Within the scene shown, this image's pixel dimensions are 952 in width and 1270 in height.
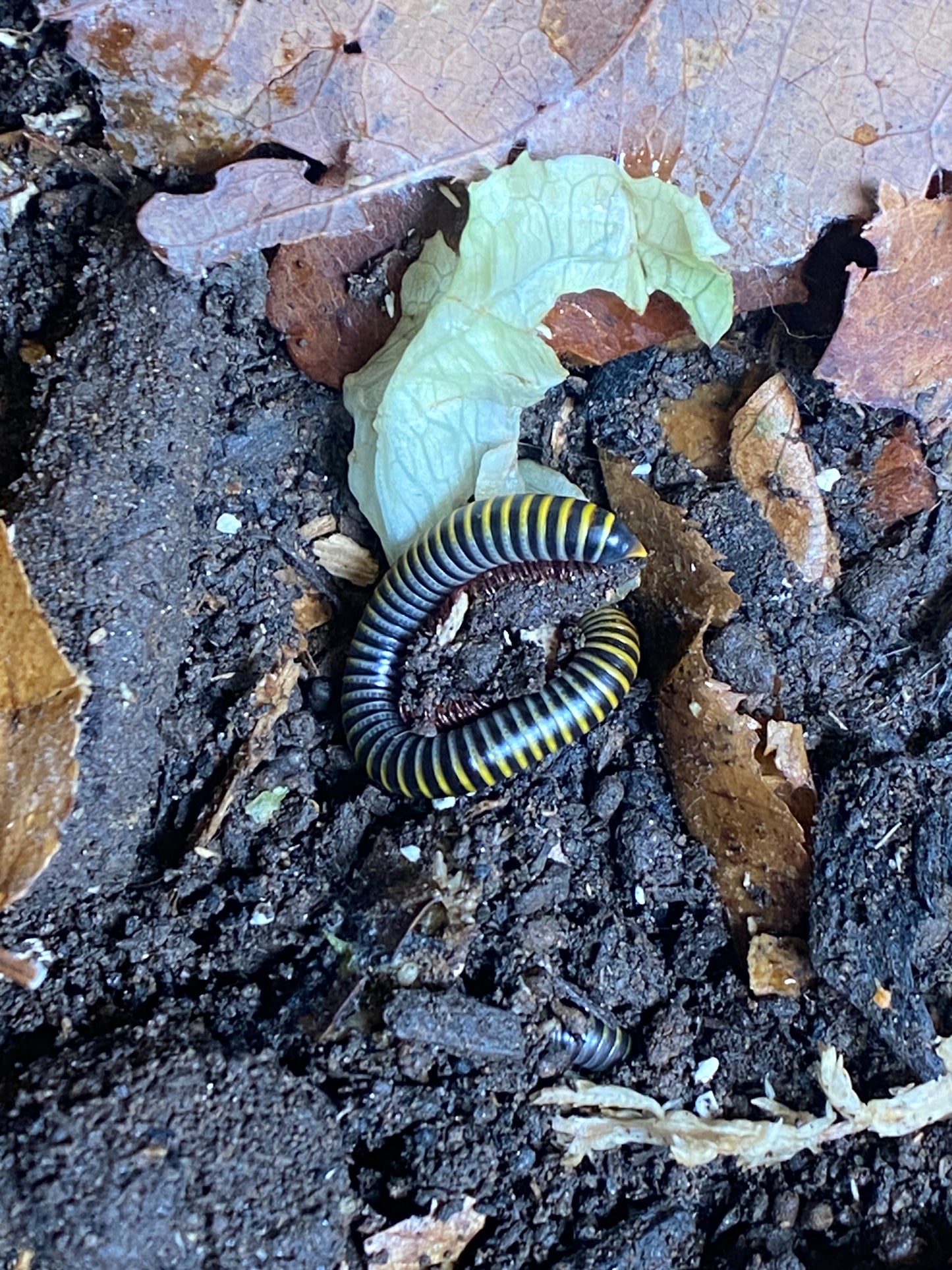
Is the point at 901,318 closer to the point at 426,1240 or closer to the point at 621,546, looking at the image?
the point at 621,546

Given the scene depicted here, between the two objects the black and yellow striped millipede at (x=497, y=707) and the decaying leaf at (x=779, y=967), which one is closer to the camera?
the decaying leaf at (x=779, y=967)

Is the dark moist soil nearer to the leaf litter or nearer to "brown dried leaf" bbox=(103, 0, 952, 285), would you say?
the leaf litter

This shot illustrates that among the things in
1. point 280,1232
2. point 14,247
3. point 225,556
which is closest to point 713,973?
point 280,1232

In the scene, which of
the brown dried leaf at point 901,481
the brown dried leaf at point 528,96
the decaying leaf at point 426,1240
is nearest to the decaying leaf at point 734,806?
the brown dried leaf at point 901,481

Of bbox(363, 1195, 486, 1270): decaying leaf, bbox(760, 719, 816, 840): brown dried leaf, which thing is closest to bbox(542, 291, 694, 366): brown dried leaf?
bbox(760, 719, 816, 840): brown dried leaf

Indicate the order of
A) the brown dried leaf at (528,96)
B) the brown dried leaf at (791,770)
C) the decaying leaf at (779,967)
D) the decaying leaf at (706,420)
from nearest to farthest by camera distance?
the brown dried leaf at (528,96)
the decaying leaf at (779,967)
the brown dried leaf at (791,770)
the decaying leaf at (706,420)

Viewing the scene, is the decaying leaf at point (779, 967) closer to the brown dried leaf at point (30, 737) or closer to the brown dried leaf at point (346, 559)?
the brown dried leaf at point (346, 559)

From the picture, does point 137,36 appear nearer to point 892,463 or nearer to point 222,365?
point 222,365

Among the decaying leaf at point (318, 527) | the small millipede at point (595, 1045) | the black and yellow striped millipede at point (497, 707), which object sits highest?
the decaying leaf at point (318, 527)
